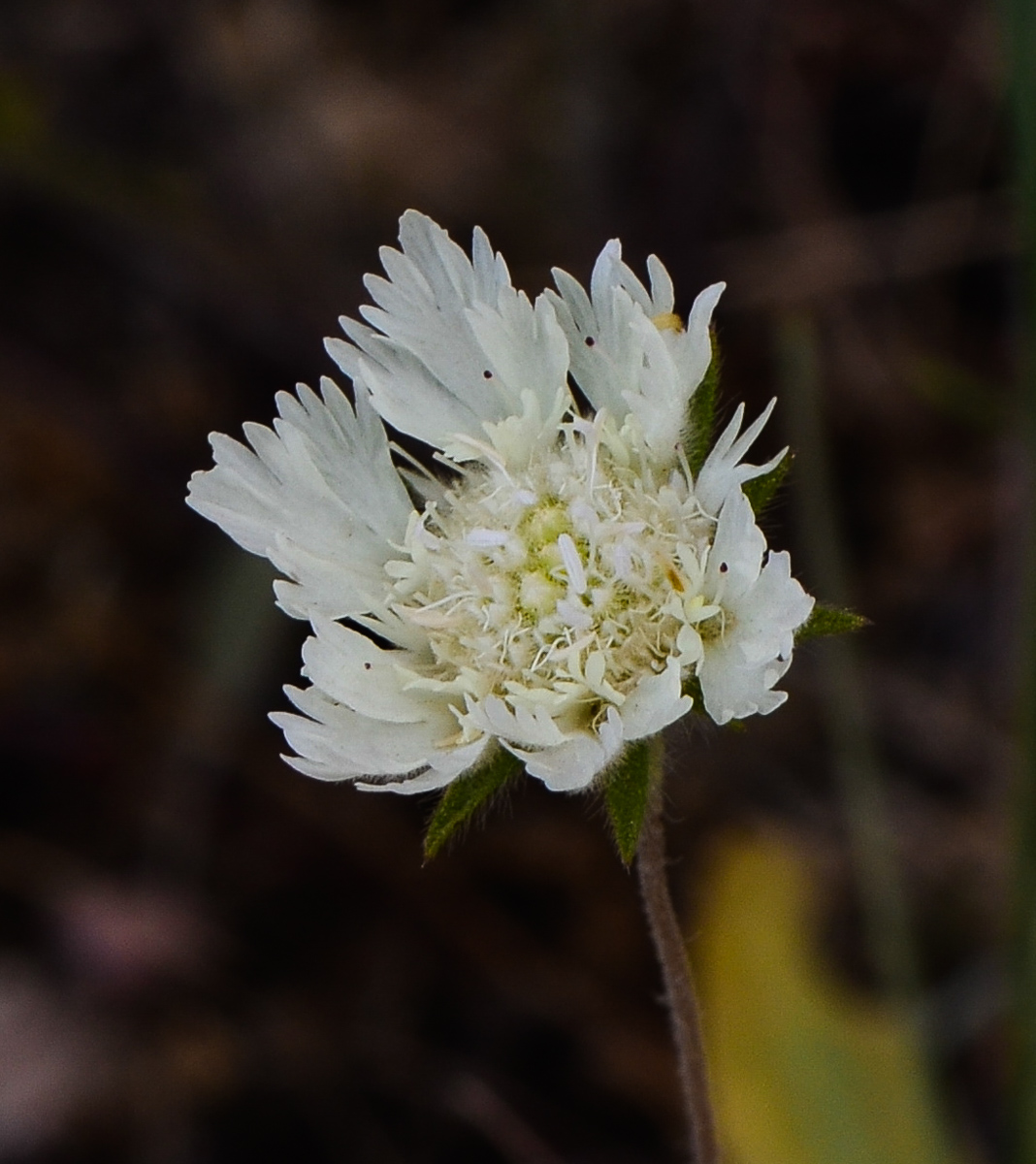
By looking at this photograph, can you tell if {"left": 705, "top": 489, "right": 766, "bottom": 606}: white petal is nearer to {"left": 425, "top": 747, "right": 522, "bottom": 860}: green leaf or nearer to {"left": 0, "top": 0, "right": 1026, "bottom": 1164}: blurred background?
{"left": 425, "top": 747, "right": 522, "bottom": 860}: green leaf

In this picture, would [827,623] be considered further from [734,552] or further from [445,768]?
[445,768]

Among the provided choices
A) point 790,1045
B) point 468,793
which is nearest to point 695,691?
point 468,793

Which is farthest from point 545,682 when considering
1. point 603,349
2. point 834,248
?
point 834,248

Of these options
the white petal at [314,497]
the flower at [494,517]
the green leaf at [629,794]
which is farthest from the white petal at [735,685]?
the white petal at [314,497]

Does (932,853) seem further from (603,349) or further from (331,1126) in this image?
(603,349)

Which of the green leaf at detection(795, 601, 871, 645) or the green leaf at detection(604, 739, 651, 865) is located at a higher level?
the green leaf at detection(795, 601, 871, 645)

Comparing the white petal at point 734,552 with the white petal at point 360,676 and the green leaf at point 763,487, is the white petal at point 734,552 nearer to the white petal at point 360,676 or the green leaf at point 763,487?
the green leaf at point 763,487

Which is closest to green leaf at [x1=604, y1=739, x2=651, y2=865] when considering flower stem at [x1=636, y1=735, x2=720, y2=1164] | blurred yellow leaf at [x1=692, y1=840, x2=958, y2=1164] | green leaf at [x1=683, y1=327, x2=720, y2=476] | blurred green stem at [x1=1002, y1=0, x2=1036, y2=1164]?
flower stem at [x1=636, y1=735, x2=720, y2=1164]
